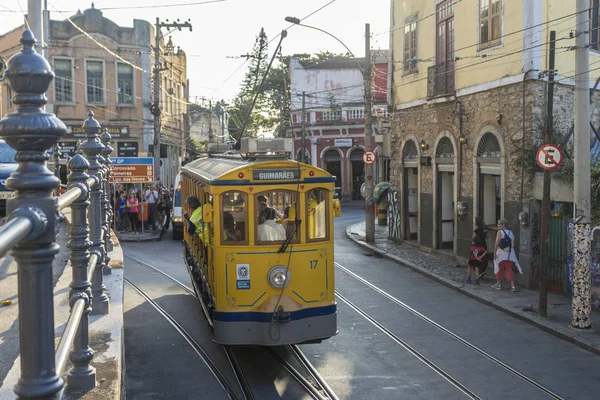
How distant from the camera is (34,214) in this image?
1.90 meters

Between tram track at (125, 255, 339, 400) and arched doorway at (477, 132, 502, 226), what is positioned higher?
arched doorway at (477, 132, 502, 226)

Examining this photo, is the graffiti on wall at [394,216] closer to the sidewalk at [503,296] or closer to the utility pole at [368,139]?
the utility pole at [368,139]

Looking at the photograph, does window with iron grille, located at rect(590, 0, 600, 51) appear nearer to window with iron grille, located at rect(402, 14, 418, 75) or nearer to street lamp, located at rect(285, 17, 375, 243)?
window with iron grille, located at rect(402, 14, 418, 75)

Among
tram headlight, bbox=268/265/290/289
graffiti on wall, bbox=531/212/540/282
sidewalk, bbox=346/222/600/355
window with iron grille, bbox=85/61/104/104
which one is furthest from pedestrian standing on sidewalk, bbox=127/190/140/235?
tram headlight, bbox=268/265/290/289

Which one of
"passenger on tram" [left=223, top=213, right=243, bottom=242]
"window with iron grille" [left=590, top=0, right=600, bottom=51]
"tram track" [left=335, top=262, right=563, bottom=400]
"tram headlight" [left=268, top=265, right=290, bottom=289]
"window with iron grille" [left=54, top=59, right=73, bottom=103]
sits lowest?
"tram track" [left=335, top=262, right=563, bottom=400]

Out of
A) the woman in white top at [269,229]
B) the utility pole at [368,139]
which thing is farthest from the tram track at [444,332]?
the utility pole at [368,139]

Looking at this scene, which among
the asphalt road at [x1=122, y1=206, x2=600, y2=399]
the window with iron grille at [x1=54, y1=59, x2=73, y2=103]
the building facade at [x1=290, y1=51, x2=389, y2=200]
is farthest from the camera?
the building facade at [x1=290, y1=51, x2=389, y2=200]

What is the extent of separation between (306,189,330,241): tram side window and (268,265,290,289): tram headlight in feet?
2.03

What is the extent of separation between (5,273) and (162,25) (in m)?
27.0

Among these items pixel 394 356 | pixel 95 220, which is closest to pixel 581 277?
pixel 394 356

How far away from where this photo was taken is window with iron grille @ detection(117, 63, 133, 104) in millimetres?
36875

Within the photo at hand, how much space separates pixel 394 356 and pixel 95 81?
29.9 metres

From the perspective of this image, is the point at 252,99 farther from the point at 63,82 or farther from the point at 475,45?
the point at 475,45

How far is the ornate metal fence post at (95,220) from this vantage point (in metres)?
5.52
